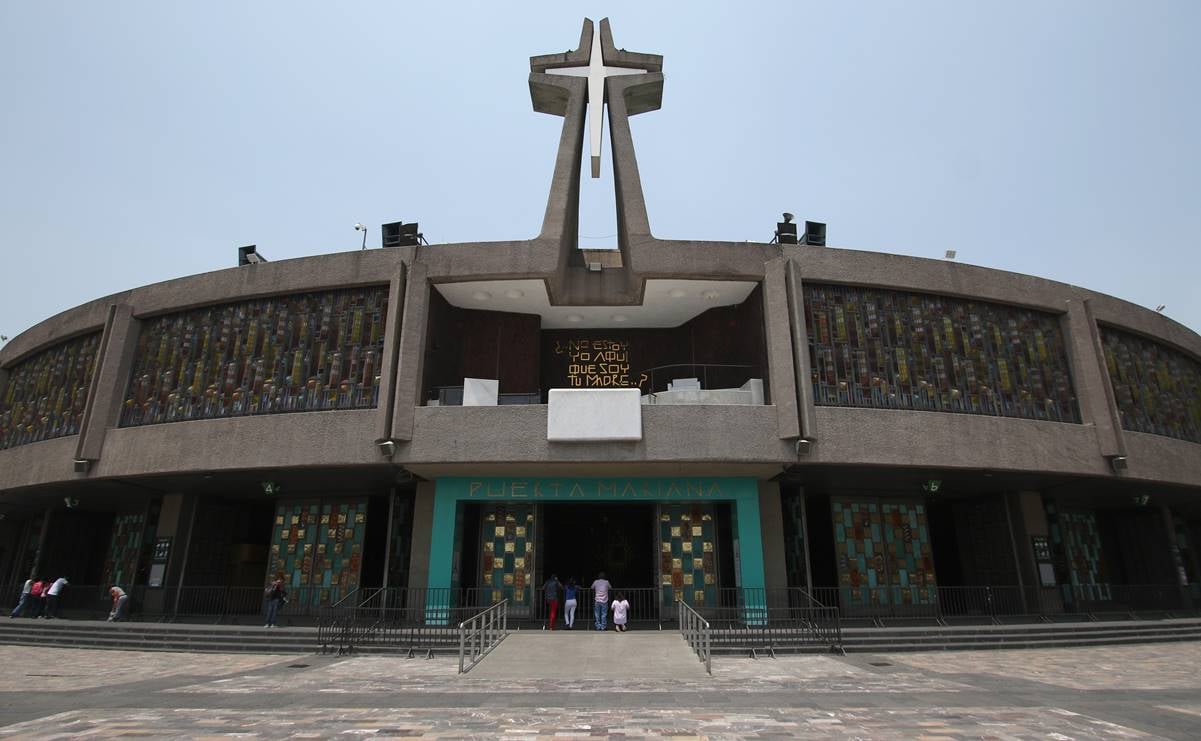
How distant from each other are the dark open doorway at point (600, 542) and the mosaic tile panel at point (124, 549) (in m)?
13.7

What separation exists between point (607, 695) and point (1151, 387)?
73.0 ft

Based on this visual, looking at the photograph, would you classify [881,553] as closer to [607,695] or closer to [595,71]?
[607,695]

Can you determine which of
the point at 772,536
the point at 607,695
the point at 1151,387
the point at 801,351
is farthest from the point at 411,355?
the point at 1151,387

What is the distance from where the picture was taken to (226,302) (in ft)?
69.8

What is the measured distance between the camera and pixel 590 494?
1950 cm

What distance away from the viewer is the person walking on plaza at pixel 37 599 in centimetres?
2123

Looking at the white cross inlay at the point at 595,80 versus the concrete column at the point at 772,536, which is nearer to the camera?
the concrete column at the point at 772,536

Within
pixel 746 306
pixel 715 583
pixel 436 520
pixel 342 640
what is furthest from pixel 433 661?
pixel 746 306

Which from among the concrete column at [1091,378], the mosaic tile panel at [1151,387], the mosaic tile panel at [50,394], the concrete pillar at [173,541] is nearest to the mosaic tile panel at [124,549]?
the concrete pillar at [173,541]

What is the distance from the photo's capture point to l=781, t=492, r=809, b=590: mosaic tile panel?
64.1ft

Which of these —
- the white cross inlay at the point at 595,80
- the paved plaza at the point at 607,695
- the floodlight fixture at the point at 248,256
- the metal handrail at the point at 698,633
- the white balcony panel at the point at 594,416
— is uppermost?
the white cross inlay at the point at 595,80

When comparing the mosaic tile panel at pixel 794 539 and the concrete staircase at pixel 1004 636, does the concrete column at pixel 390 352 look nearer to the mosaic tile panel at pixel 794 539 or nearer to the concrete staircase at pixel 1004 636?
the mosaic tile panel at pixel 794 539

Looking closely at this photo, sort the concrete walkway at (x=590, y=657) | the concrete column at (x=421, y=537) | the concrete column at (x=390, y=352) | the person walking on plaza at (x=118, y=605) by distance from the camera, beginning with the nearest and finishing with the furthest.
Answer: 1. the concrete walkway at (x=590, y=657)
2. the concrete column at (x=390, y=352)
3. the concrete column at (x=421, y=537)
4. the person walking on plaza at (x=118, y=605)

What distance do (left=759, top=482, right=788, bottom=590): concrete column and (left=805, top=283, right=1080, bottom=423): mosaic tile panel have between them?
124 inches
